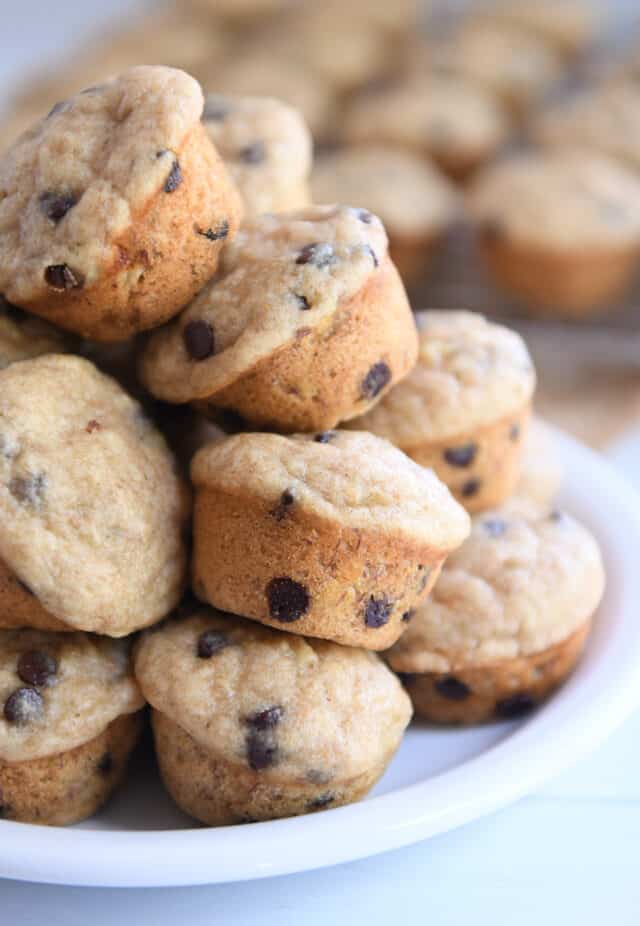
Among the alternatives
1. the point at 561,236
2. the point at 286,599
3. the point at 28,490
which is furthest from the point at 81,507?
the point at 561,236

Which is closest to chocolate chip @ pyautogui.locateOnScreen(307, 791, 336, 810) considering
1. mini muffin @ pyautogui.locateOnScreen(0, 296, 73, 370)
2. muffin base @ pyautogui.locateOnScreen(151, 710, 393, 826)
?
muffin base @ pyautogui.locateOnScreen(151, 710, 393, 826)

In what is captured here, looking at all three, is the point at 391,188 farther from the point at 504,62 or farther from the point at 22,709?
the point at 22,709

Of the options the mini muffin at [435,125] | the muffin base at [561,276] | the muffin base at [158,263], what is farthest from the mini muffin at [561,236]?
the muffin base at [158,263]

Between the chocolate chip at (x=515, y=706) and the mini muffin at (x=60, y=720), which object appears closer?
the mini muffin at (x=60, y=720)

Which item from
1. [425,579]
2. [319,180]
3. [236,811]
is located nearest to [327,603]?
[425,579]

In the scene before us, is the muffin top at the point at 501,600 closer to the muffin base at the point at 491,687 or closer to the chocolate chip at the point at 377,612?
the muffin base at the point at 491,687
